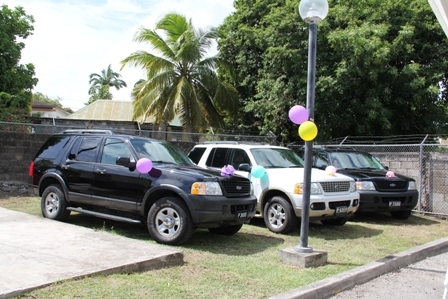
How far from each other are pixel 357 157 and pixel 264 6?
42.4 feet

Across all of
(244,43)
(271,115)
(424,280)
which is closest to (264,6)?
(244,43)

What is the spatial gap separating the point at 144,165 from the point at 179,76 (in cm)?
1580

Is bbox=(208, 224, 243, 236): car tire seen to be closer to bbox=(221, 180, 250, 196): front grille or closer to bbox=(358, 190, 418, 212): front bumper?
bbox=(221, 180, 250, 196): front grille

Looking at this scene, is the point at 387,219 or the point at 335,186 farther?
the point at 387,219

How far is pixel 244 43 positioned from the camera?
72.9 feet

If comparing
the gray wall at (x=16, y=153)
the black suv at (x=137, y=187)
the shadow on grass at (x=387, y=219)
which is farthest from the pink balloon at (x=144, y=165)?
the gray wall at (x=16, y=153)

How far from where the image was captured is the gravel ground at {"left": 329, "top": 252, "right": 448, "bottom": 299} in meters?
5.57

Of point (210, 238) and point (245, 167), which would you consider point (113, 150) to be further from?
point (245, 167)

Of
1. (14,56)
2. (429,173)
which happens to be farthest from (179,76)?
(429,173)

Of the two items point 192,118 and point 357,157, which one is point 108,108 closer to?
point 192,118

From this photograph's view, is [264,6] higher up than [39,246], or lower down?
higher up

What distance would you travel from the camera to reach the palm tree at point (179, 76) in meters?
21.6

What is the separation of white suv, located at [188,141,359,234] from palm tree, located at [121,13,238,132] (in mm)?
11891

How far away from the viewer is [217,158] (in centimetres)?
995
